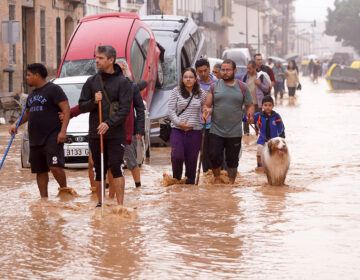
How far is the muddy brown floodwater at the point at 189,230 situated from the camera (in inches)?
282

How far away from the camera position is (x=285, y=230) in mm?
8695

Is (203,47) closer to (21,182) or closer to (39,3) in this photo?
(39,3)

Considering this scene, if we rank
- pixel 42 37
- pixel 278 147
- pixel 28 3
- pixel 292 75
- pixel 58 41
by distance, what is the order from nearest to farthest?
pixel 278 147 < pixel 28 3 < pixel 42 37 < pixel 292 75 < pixel 58 41

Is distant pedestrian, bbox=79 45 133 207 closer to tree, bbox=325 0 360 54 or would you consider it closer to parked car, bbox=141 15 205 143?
parked car, bbox=141 15 205 143

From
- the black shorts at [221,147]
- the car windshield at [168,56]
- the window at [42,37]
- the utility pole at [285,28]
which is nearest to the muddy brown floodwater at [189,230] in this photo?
→ the black shorts at [221,147]

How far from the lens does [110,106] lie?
30.8ft

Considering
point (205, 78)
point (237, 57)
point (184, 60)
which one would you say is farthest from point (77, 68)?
point (237, 57)

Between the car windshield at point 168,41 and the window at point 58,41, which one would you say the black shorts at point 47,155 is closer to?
the car windshield at point 168,41

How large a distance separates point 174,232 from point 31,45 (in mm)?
27438

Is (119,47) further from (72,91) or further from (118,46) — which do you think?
(72,91)

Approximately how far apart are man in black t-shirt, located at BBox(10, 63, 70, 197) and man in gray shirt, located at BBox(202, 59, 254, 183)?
1908mm

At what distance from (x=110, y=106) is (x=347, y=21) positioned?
132m

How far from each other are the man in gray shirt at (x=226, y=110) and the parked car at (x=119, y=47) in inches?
269

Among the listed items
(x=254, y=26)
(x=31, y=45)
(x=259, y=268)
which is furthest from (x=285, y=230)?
(x=254, y=26)
